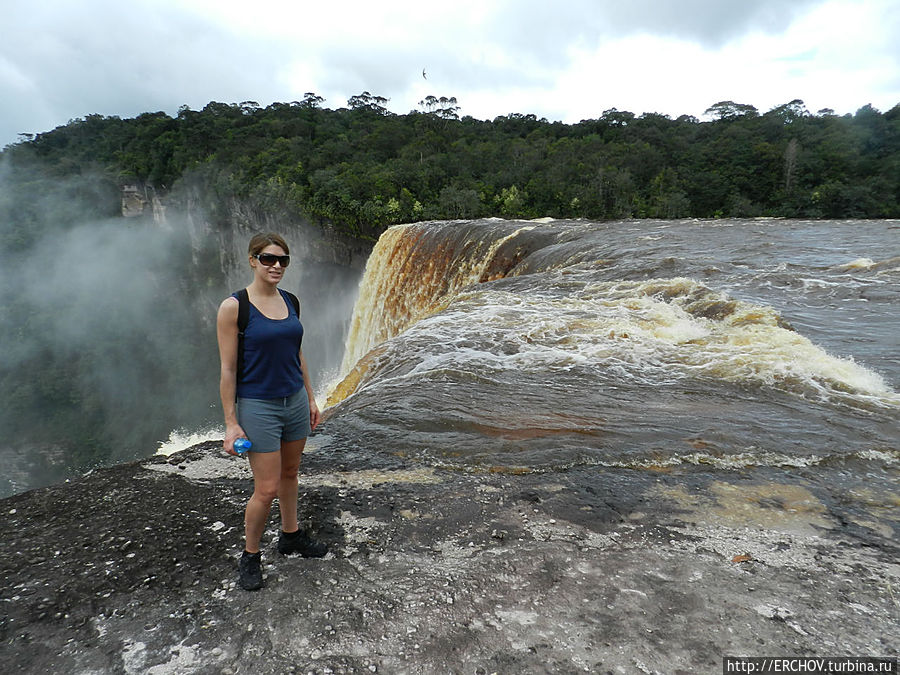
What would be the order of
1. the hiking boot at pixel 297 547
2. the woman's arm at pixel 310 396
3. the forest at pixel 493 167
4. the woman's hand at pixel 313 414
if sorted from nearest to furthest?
the hiking boot at pixel 297 547, the woman's arm at pixel 310 396, the woman's hand at pixel 313 414, the forest at pixel 493 167

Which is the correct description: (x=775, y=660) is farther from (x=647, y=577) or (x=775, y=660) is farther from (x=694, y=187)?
(x=694, y=187)

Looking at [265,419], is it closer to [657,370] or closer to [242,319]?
[242,319]

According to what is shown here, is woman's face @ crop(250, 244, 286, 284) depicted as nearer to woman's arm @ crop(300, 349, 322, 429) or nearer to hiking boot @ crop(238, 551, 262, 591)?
woman's arm @ crop(300, 349, 322, 429)

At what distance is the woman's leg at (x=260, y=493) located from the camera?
2008 millimetres

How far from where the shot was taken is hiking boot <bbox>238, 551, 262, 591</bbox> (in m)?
1.94

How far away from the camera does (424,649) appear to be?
1.66 m

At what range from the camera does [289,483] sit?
2.25 metres

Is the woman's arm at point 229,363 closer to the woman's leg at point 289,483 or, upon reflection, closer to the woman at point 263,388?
the woman at point 263,388

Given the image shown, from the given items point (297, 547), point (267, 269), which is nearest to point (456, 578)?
point (297, 547)

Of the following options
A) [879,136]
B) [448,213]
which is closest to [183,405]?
[448,213]

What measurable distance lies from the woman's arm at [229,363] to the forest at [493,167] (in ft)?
92.5

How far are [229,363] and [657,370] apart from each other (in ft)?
13.8

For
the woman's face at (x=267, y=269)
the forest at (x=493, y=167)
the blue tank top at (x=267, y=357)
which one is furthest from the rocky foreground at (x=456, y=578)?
the forest at (x=493, y=167)

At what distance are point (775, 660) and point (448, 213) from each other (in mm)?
30554
